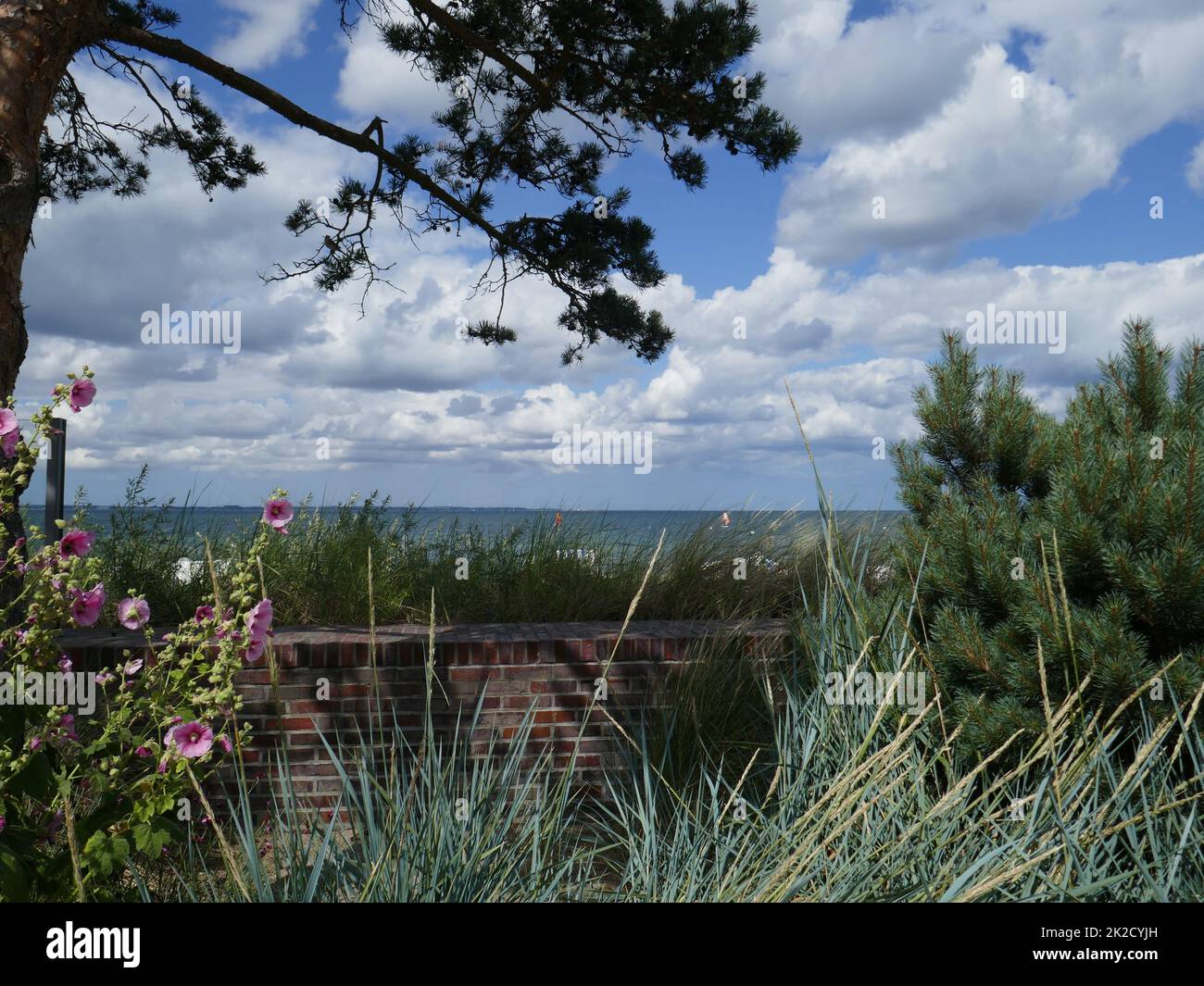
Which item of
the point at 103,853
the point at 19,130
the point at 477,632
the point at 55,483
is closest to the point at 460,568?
the point at 477,632

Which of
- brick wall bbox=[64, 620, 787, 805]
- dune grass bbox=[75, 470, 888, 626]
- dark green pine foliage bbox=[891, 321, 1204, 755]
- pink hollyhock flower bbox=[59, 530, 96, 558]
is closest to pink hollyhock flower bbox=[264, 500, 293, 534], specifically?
pink hollyhock flower bbox=[59, 530, 96, 558]

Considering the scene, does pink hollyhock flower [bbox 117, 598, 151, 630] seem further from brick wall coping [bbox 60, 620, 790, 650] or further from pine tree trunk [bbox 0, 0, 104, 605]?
brick wall coping [bbox 60, 620, 790, 650]

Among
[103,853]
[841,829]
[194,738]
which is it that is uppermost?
[194,738]

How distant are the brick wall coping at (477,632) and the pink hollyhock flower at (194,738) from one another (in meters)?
2.16

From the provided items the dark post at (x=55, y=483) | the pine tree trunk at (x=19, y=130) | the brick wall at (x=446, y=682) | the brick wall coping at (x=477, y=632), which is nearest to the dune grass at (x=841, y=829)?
the brick wall at (x=446, y=682)

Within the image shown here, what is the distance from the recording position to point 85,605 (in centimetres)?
289

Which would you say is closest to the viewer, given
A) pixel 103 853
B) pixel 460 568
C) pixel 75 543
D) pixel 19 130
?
pixel 103 853

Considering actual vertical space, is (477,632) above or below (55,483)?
below

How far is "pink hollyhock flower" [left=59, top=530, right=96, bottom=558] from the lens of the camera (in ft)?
9.36

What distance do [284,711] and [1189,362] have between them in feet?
15.2

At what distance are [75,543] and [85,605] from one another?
0.68ft

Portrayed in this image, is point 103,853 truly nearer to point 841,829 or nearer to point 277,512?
point 277,512

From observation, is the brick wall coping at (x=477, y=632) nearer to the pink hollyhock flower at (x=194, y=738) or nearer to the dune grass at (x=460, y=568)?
the dune grass at (x=460, y=568)

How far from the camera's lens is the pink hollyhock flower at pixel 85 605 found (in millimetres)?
2883
